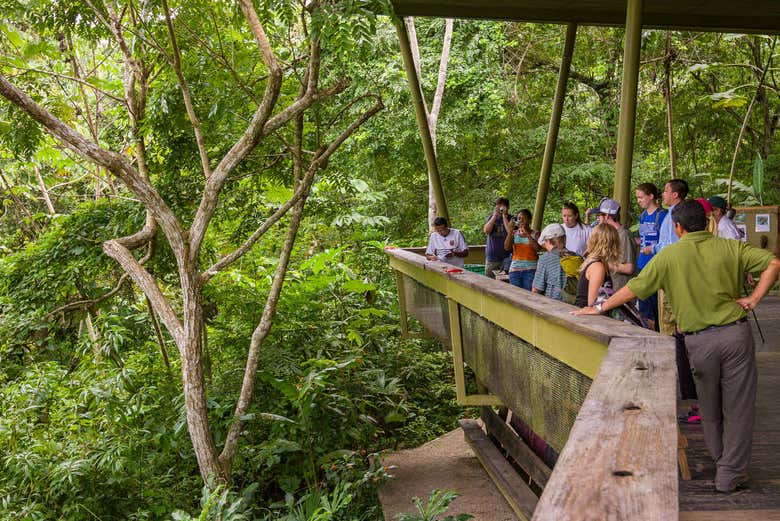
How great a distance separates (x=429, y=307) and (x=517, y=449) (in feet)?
6.74

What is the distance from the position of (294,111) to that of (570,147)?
9892mm

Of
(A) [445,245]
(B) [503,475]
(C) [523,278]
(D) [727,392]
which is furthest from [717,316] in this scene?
(A) [445,245]

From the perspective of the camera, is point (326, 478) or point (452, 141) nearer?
point (326, 478)

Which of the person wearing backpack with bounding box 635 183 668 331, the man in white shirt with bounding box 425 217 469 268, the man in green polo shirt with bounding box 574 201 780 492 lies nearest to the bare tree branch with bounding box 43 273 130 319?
the man in white shirt with bounding box 425 217 469 268

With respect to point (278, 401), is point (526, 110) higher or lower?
higher

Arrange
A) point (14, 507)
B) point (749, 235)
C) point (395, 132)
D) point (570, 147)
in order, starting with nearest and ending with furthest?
point (14, 507)
point (749, 235)
point (395, 132)
point (570, 147)

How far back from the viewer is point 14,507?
6.44 metres

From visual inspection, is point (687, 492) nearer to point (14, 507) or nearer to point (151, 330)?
point (14, 507)

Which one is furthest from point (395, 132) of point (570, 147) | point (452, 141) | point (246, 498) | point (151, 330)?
point (246, 498)

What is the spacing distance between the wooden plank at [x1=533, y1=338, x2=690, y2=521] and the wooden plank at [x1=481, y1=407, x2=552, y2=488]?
3598 mm

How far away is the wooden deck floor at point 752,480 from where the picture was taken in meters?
3.16

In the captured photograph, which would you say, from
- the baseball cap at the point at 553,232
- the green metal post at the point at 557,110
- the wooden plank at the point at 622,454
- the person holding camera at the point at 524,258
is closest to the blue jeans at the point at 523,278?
the person holding camera at the point at 524,258

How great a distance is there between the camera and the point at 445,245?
8.44 meters

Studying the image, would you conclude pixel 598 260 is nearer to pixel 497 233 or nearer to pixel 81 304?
pixel 497 233
